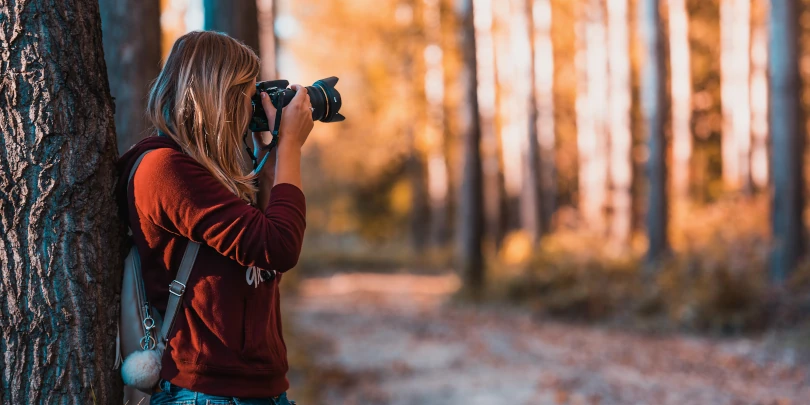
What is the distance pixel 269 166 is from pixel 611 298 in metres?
10.3

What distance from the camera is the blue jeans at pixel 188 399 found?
7.54 ft

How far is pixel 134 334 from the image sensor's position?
2.48 metres

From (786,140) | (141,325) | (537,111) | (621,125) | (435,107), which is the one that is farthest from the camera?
(435,107)

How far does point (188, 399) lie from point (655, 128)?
12.8 metres

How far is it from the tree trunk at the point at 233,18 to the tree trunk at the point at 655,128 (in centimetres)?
909

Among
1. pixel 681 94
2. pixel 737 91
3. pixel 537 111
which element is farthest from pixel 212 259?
pixel 737 91

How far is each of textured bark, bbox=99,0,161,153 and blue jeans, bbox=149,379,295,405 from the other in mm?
3159

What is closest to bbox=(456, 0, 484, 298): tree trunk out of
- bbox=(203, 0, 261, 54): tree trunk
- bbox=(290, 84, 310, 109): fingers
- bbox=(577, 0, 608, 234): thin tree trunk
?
bbox=(577, 0, 608, 234): thin tree trunk

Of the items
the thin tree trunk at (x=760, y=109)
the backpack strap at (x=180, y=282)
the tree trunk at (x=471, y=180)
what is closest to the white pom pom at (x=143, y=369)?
the backpack strap at (x=180, y=282)

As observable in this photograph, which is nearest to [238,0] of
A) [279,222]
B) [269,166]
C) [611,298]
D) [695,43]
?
[269,166]

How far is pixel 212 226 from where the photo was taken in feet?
7.32

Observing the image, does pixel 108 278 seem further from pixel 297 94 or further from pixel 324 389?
pixel 324 389

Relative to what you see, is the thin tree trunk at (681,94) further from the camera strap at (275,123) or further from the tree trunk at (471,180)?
the camera strap at (275,123)

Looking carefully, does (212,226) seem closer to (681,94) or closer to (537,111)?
(681,94)
